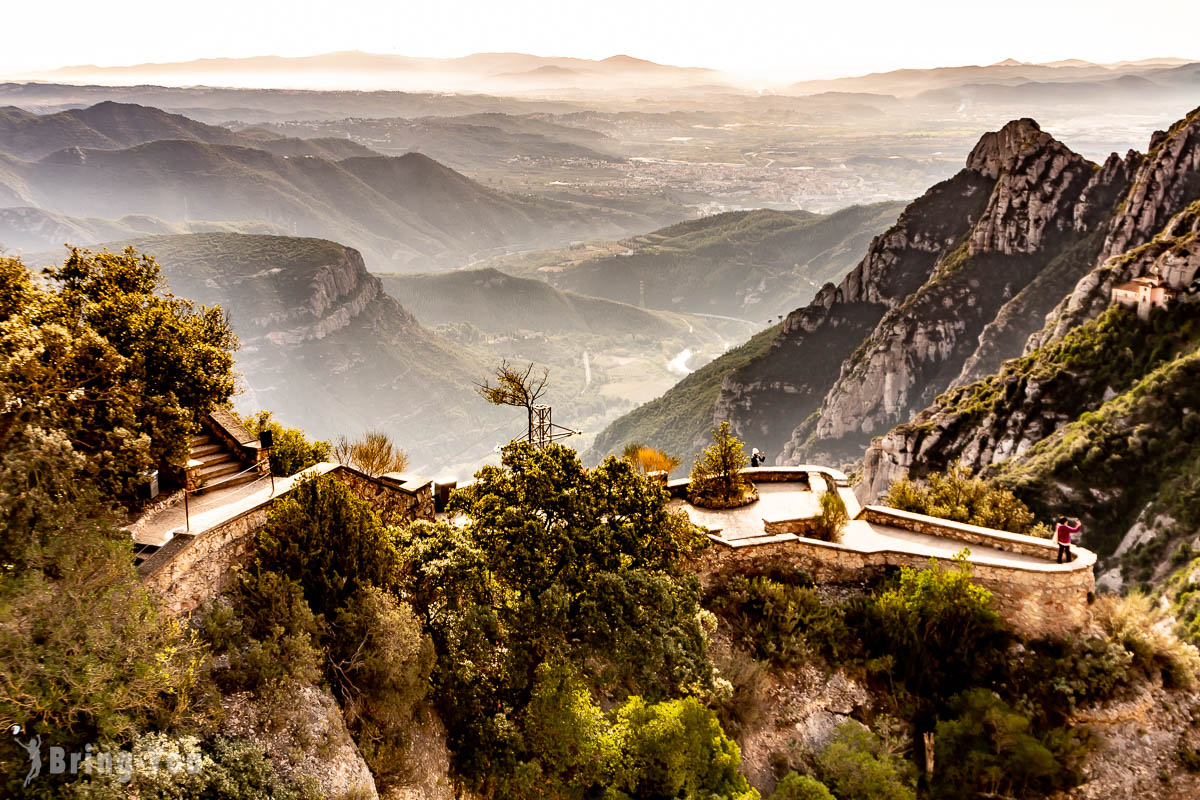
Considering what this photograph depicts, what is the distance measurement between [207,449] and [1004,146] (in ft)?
484

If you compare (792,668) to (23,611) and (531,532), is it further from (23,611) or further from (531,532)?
(23,611)

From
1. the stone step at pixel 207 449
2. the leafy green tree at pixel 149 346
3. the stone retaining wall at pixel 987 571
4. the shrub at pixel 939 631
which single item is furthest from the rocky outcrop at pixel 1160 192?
the leafy green tree at pixel 149 346

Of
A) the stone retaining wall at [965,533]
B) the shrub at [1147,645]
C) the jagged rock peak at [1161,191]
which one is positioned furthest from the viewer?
the jagged rock peak at [1161,191]

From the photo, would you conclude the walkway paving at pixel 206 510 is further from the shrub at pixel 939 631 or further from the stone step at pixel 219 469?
the shrub at pixel 939 631

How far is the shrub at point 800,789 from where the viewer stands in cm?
Answer: 1809

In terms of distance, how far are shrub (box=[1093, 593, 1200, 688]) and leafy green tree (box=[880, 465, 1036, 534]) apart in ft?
15.0

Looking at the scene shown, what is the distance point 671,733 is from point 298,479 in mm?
10604

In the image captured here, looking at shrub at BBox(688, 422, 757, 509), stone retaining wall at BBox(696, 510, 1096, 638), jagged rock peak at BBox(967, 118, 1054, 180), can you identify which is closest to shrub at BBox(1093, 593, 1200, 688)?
stone retaining wall at BBox(696, 510, 1096, 638)

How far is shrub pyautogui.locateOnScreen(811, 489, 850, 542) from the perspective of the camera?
78.1 ft

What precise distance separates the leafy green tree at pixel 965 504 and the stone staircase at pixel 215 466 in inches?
857

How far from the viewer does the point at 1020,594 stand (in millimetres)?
21469

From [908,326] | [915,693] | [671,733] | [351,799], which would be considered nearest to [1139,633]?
[915,693]

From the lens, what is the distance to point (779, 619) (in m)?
Result: 21.8

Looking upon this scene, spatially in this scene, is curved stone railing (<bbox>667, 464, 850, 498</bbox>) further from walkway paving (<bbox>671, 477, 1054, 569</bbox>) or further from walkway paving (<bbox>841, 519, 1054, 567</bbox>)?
walkway paving (<bbox>841, 519, 1054, 567</bbox>)
